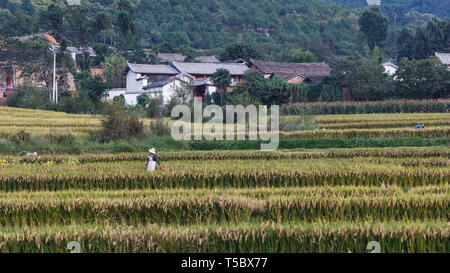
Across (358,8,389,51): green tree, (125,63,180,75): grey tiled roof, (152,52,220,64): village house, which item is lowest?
(125,63,180,75): grey tiled roof

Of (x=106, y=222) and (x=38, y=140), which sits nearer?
(x=106, y=222)

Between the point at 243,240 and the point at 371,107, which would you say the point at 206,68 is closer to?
the point at 371,107

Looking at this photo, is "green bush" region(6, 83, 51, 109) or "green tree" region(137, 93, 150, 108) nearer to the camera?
"green bush" region(6, 83, 51, 109)

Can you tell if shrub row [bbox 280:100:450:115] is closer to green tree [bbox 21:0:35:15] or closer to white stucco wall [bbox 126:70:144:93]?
white stucco wall [bbox 126:70:144:93]

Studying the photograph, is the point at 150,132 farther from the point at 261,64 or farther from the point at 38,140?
the point at 261,64

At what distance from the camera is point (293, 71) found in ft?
191

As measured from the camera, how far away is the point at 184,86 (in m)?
43.2

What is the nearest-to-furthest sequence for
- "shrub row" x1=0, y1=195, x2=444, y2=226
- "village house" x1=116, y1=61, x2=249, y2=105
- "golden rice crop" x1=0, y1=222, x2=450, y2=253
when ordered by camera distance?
"golden rice crop" x1=0, y1=222, x2=450, y2=253, "shrub row" x1=0, y1=195, x2=444, y2=226, "village house" x1=116, y1=61, x2=249, y2=105

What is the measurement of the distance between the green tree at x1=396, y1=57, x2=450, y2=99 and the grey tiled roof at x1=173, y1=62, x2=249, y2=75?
16.5m

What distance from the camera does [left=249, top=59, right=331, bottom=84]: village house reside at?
5419 cm

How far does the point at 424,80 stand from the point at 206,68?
2180 centimetres

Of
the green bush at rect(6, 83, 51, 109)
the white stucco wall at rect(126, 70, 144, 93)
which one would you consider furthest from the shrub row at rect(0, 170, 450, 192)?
the white stucco wall at rect(126, 70, 144, 93)
